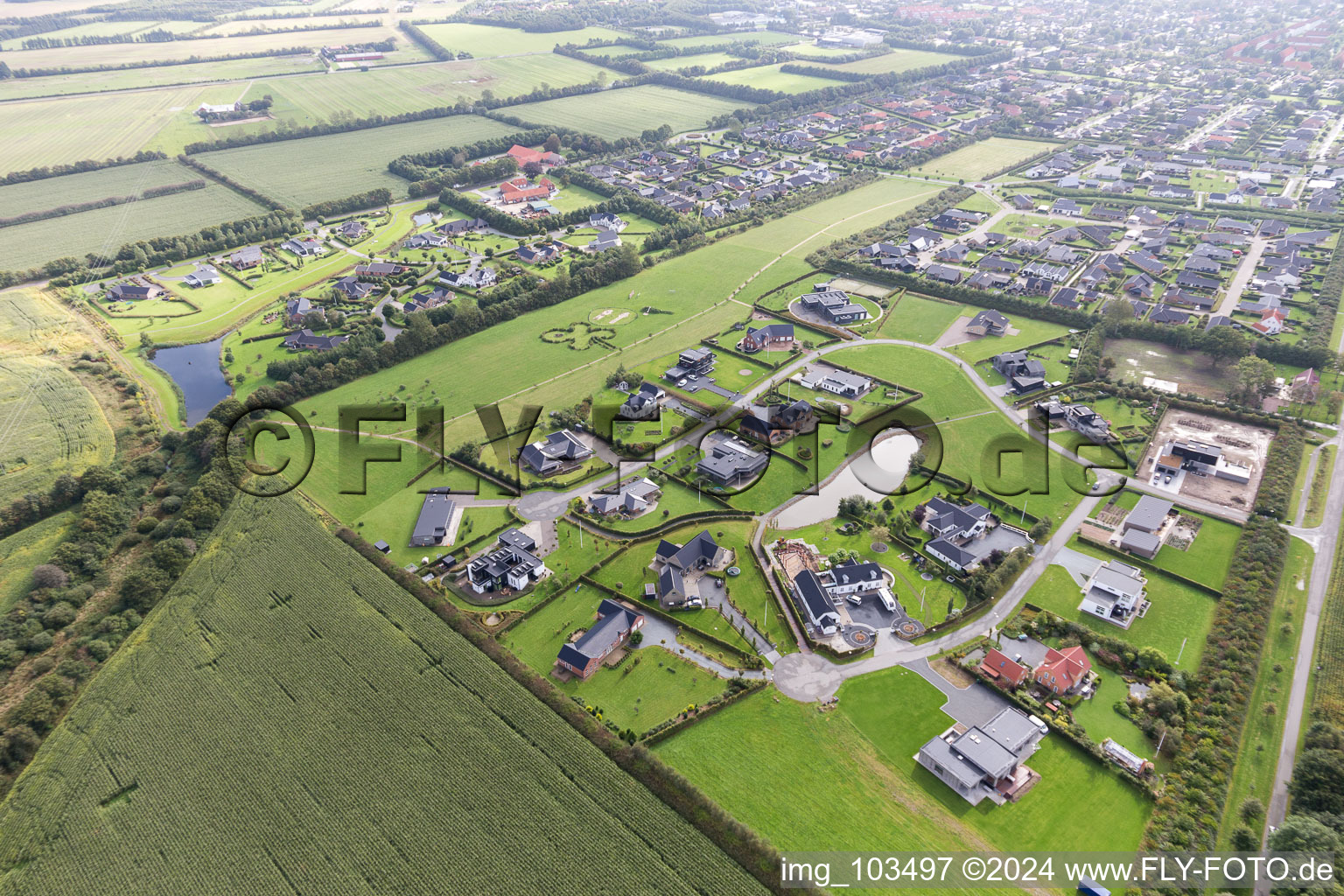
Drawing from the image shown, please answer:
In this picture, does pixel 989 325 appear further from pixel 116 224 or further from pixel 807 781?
pixel 116 224

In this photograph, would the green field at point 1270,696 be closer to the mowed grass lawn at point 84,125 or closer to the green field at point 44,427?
the green field at point 44,427

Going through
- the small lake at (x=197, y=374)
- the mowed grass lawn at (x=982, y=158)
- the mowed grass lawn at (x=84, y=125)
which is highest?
the mowed grass lawn at (x=982, y=158)

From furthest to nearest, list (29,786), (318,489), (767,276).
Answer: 1. (767,276)
2. (318,489)
3. (29,786)

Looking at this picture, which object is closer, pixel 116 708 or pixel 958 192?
pixel 116 708

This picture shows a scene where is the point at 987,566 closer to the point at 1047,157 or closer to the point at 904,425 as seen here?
the point at 904,425

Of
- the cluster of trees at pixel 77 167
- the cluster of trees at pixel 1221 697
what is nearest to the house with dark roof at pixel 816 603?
the cluster of trees at pixel 1221 697

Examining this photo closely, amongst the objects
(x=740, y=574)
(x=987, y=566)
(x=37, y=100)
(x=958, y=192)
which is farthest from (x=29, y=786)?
(x=37, y=100)
